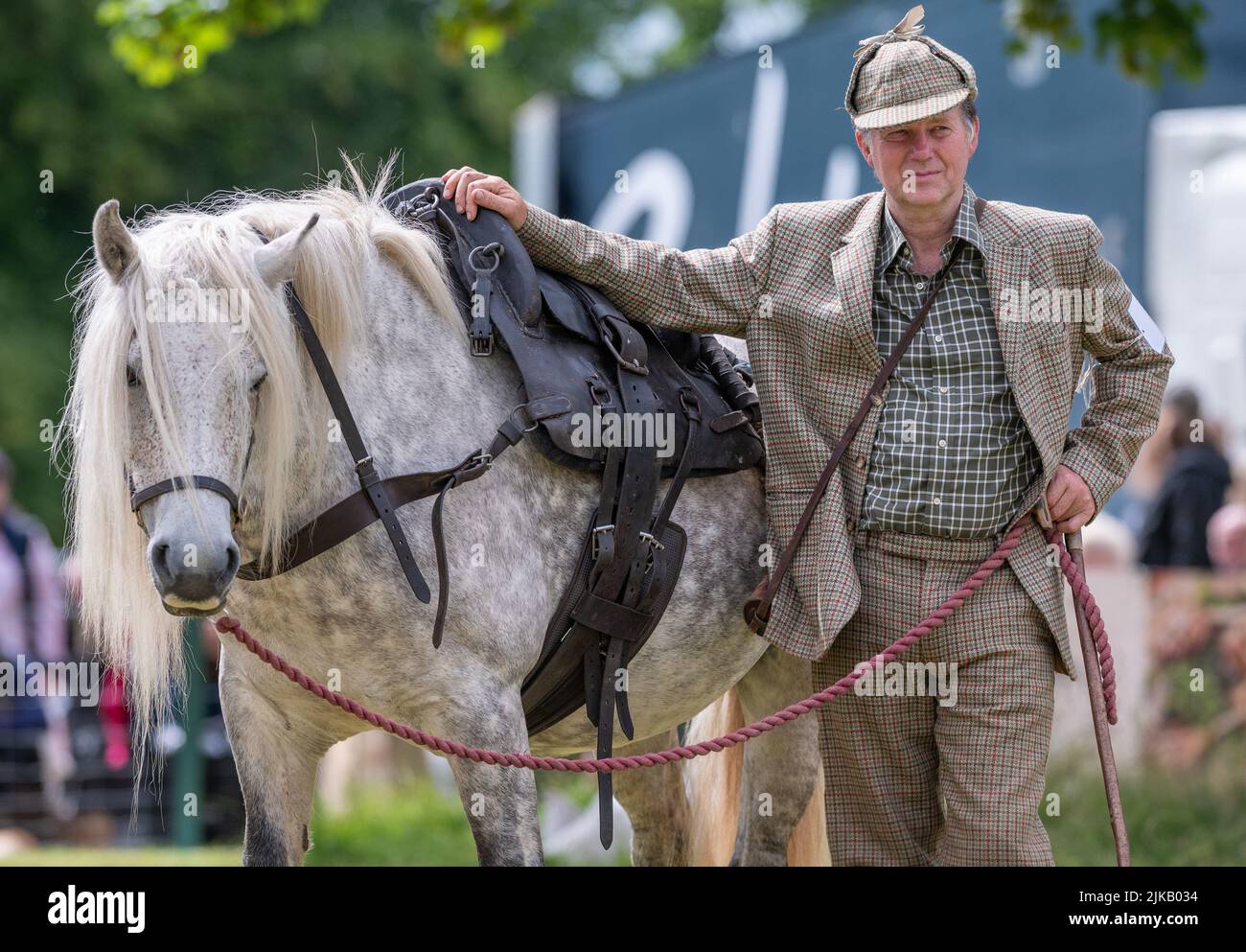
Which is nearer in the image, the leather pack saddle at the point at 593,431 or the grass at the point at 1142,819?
the leather pack saddle at the point at 593,431

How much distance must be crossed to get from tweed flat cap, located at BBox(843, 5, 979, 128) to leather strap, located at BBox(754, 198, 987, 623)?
0.26 m

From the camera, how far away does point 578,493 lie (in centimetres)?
349

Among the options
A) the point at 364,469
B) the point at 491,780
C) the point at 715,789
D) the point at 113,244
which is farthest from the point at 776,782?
the point at 113,244

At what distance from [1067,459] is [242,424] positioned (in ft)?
6.08

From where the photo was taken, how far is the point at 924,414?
352 centimetres

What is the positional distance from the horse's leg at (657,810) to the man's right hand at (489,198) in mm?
1711

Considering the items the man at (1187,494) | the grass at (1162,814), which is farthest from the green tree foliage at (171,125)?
the grass at (1162,814)

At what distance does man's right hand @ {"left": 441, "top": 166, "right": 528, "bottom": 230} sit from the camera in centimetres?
357

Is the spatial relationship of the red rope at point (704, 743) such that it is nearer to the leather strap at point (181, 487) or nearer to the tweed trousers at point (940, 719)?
the tweed trousers at point (940, 719)

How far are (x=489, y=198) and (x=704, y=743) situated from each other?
1.33m

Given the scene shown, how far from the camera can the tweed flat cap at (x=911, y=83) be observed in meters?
3.42

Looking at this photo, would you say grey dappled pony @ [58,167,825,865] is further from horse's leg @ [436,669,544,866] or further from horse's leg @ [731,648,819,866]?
horse's leg @ [731,648,819,866]

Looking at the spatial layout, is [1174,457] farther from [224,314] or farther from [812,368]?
[224,314]

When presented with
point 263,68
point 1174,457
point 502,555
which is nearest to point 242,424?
point 502,555
